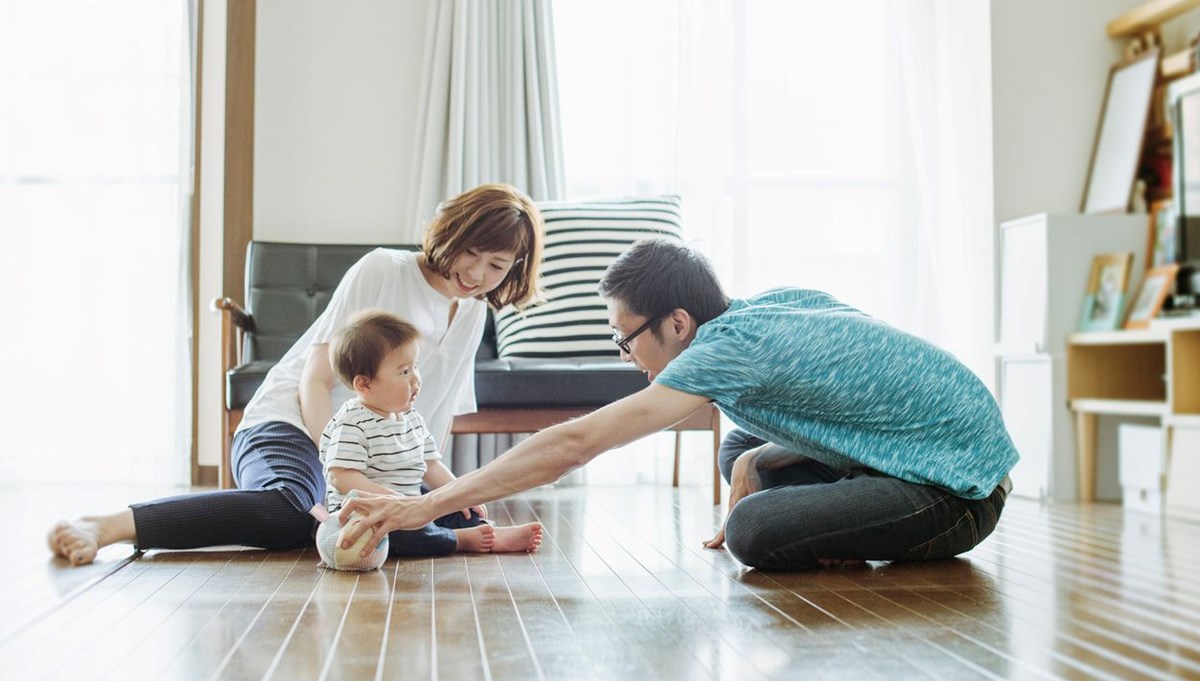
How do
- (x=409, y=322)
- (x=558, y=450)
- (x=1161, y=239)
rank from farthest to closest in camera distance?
(x=1161, y=239) < (x=409, y=322) < (x=558, y=450)

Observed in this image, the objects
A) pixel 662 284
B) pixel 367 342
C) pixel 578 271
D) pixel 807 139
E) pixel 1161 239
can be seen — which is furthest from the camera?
pixel 807 139

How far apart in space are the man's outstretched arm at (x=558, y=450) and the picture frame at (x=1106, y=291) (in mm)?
2563

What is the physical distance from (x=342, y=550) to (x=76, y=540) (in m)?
0.53

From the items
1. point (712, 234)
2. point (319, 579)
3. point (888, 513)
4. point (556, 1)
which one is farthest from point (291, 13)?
point (888, 513)

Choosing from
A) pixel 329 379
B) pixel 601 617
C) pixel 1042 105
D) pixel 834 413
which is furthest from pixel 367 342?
pixel 1042 105

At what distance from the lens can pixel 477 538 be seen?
223 cm

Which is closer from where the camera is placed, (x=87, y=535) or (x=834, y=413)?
(x=834, y=413)

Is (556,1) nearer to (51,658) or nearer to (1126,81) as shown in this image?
(1126,81)

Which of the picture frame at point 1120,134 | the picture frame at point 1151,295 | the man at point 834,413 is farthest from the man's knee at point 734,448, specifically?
the picture frame at point 1120,134

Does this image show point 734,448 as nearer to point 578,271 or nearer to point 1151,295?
point 578,271

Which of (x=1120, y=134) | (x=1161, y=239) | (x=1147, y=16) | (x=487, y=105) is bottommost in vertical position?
(x=1161, y=239)

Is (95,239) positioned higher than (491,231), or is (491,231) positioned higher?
(95,239)

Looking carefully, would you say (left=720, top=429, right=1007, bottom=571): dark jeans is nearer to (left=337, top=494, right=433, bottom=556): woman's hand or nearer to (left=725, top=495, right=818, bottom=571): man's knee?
(left=725, top=495, right=818, bottom=571): man's knee

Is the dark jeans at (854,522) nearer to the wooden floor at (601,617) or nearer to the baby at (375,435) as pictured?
the wooden floor at (601,617)
